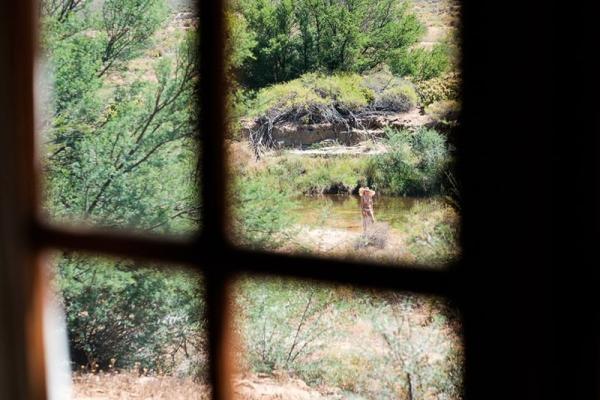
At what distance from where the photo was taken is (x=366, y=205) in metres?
1.33

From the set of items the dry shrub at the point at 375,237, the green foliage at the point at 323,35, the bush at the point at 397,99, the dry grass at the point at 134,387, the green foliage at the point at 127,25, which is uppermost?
the green foliage at the point at 127,25

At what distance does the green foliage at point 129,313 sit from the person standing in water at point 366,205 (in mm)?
425

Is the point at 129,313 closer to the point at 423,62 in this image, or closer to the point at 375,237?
the point at 375,237

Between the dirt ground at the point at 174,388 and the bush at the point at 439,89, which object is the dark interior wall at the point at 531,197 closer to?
the bush at the point at 439,89

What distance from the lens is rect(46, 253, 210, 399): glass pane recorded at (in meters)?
1.58

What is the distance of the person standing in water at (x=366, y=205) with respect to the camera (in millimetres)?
1327

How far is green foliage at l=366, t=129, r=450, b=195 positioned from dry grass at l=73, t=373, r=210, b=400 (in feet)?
2.03

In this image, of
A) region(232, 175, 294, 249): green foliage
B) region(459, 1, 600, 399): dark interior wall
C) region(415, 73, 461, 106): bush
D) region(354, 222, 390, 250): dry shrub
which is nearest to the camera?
region(459, 1, 600, 399): dark interior wall

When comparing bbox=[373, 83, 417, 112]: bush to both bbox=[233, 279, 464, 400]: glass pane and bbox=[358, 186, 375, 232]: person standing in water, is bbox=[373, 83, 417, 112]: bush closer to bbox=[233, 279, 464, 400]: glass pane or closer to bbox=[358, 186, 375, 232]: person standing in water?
bbox=[358, 186, 375, 232]: person standing in water

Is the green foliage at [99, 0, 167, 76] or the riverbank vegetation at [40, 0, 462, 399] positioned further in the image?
the green foliage at [99, 0, 167, 76]

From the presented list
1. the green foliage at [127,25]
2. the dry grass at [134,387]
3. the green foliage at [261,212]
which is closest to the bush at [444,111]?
the green foliage at [261,212]

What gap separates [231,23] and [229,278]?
52cm

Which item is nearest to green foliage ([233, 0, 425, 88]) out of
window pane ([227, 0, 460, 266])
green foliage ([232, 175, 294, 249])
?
window pane ([227, 0, 460, 266])

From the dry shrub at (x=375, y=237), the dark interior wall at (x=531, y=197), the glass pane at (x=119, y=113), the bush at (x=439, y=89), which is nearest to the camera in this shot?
the dark interior wall at (x=531, y=197)
